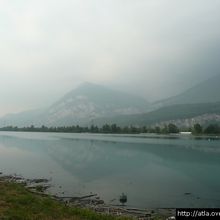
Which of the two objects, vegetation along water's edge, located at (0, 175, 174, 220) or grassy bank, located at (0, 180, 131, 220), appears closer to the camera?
grassy bank, located at (0, 180, 131, 220)

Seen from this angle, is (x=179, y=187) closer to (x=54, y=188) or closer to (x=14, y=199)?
(x=54, y=188)

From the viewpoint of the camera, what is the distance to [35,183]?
57.7 meters

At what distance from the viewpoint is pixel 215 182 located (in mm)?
62031

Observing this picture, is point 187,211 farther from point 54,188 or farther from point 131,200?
point 54,188

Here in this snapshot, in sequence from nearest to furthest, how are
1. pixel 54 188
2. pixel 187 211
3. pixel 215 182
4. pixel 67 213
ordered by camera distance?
pixel 187 211
pixel 67 213
pixel 54 188
pixel 215 182

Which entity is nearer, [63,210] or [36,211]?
[36,211]

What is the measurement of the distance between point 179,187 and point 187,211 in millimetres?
43594

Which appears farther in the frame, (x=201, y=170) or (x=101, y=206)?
(x=201, y=170)

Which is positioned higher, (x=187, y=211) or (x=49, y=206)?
(x=187, y=211)

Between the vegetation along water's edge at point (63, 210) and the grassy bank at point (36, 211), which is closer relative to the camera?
the grassy bank at point (36, 211)

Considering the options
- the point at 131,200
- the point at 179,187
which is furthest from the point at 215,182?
the point at 131,200

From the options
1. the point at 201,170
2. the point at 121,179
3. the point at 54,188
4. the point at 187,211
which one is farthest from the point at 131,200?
the point at 201,170

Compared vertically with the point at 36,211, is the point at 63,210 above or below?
below

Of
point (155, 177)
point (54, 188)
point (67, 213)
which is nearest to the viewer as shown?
point (67, 213)
